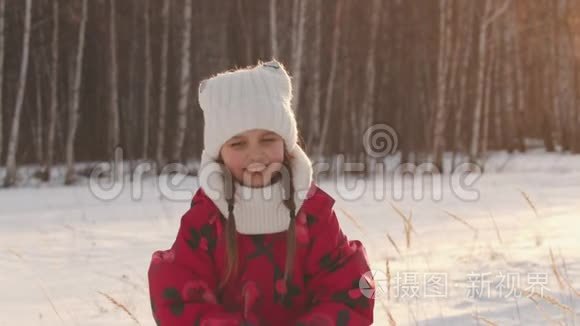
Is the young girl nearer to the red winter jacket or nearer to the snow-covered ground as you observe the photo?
the red winter jacket

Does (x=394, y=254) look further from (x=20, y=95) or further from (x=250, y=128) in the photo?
(x=20, y=95)

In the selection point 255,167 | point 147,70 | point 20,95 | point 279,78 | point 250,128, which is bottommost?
point 20,95

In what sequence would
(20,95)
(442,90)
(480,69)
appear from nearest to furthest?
1. (20,95)
2. (442,90)
3. (480,69)

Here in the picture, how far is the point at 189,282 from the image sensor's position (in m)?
1.76

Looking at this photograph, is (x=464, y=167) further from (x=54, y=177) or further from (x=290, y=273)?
(x=290, y=273)

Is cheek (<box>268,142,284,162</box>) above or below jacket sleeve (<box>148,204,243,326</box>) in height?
above

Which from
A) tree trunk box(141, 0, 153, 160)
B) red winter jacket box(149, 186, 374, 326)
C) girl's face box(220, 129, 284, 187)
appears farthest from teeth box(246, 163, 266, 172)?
tree trunk box(141, 0, 153, 160)

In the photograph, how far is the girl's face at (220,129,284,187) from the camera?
182cm

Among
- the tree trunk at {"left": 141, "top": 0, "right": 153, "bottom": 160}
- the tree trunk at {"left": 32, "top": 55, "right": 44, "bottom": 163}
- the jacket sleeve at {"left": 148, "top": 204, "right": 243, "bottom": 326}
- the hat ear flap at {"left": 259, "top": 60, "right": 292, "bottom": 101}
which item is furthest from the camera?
the tree trunk at {"left": 32, "top": 55, "right": 44, "bottom": 163}

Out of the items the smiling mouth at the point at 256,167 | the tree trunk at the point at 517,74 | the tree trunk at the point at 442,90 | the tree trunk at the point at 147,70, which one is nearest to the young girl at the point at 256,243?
the smiling mouth at the point at 256,167

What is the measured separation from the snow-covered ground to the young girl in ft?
1.60

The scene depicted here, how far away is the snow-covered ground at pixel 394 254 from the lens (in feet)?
10.9

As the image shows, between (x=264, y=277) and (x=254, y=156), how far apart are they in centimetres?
33

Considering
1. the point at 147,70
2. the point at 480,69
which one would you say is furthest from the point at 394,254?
the point at 147,70
